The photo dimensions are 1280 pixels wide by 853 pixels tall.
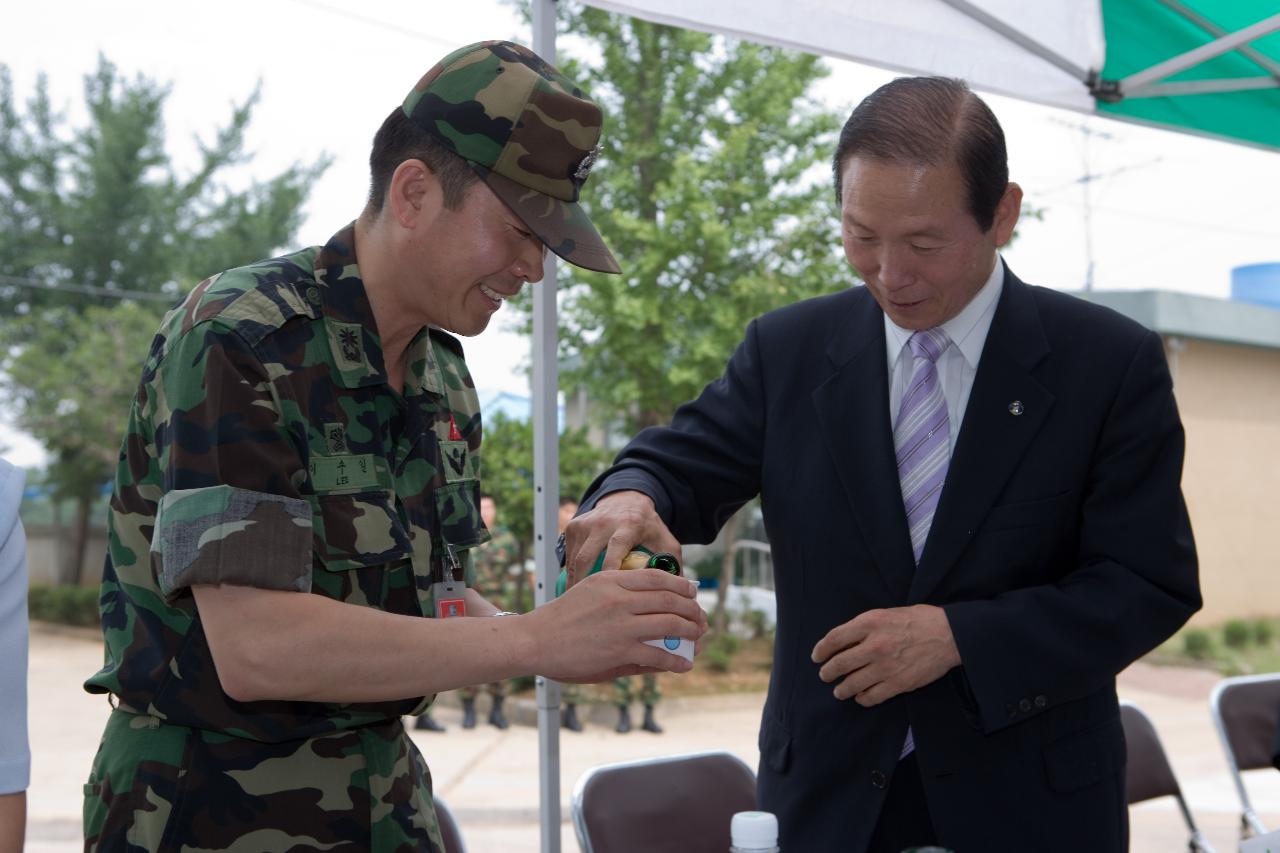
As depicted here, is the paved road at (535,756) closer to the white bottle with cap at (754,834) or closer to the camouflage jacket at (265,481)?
the camouflage jacket at (265,481)

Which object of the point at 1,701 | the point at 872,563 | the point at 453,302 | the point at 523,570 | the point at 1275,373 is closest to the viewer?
the point at 1,701

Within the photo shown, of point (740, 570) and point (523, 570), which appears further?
point (740, 570)

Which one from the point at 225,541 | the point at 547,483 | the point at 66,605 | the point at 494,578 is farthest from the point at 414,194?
the point at 66,605

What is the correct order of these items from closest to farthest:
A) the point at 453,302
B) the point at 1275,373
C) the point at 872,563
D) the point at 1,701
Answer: the point at 1,701 → the point at 453,302 → the point at 872,563 → the point at 1275,373

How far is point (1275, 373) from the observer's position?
18.2m

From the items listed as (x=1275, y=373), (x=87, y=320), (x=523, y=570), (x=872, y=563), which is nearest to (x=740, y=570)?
(x=523, y=570)

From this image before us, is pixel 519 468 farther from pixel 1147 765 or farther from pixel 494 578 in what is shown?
pixel 1147 765

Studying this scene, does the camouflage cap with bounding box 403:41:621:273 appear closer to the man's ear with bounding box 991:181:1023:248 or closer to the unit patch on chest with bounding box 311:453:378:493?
the unit patch on chest with bounding box 311:453:378:493

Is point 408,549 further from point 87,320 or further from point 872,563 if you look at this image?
point 87,320

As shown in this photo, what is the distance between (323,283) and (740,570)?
1701 cm

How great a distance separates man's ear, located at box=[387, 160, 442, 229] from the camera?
1.42m

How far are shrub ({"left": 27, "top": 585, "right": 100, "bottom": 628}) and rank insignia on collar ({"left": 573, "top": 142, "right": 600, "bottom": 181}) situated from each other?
19.1 meters

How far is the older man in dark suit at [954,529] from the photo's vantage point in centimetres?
160

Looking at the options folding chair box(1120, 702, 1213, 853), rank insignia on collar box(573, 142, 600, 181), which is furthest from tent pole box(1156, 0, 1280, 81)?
rank insignia on collar box(573, 142, 600, 181)
